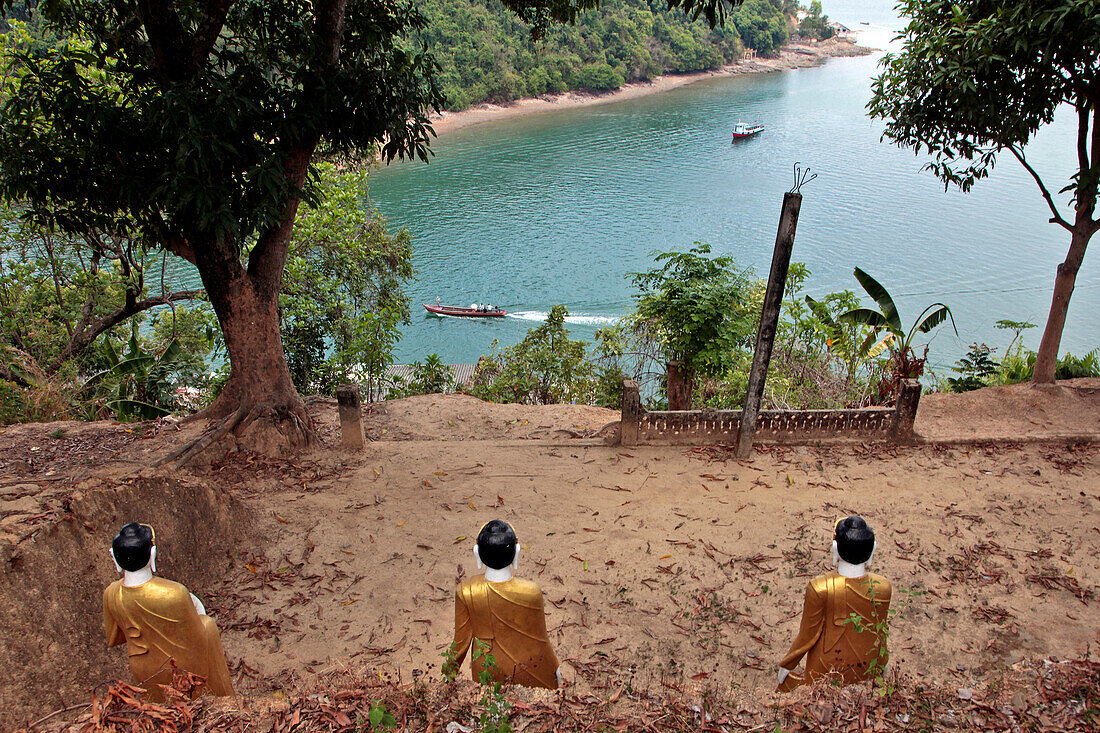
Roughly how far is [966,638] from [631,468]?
3730 mm

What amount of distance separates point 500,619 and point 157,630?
6.29 ft

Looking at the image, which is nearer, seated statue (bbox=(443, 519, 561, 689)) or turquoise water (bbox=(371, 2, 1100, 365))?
seated statue (bbox=(443, 519, 561, 689))

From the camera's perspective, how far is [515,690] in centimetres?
412

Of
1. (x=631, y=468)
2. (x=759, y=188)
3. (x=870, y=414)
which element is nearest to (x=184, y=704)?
(x=631, y=468)

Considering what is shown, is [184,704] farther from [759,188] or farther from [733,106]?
[733,106]

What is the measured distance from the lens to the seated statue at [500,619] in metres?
3.90

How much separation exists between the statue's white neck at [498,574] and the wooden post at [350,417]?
4.94 meters

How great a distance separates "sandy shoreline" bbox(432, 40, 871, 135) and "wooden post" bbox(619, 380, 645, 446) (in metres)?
45.7

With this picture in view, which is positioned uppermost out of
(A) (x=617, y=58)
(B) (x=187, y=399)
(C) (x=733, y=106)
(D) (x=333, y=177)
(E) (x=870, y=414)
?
(A) (x=617, y=58)

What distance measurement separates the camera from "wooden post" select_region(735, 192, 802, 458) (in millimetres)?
7301

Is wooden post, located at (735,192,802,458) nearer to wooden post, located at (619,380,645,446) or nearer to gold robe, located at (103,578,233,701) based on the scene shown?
wooden post, located at (619,380,645,446)

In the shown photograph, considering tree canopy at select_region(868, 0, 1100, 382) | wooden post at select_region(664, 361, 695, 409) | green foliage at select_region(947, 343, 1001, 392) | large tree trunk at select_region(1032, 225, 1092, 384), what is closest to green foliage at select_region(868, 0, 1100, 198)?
tree canopy at select_region(868, 0, 1100, 382)

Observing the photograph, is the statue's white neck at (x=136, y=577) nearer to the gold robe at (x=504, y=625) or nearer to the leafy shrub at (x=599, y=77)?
the gold robe at (x=504, y=625)

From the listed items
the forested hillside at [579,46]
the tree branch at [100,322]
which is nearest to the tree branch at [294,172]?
the tree branch at [100,322]
